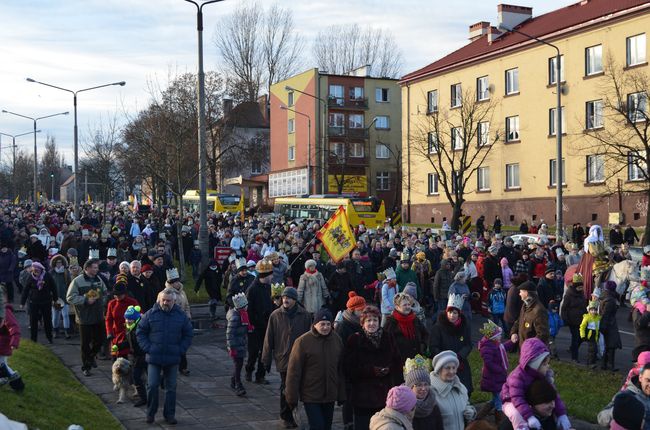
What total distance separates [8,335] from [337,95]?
191 ft

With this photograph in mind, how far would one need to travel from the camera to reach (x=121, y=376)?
1014cm

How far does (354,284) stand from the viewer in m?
16.5

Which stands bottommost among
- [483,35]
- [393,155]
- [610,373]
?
[610,373]

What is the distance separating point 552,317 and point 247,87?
6887cm

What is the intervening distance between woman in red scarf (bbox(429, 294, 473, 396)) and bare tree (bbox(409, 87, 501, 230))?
113 ft

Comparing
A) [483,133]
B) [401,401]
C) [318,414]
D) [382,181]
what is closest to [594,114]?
[483,133]

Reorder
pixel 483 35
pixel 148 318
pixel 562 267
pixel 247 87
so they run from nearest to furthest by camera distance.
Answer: pixel 148 318, pixel 562 267, pixel 483 35, pixel 247 87

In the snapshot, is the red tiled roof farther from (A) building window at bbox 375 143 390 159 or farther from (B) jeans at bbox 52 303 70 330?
(B) jeans at bbox 52 303 70 330

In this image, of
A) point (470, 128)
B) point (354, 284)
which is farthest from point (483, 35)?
point (354, 284)

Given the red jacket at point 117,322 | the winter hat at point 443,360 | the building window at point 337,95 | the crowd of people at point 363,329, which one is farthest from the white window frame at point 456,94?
the winter hat at point 443,360

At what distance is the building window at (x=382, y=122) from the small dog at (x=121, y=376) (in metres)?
58.9

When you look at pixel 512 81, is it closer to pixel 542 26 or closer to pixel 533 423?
pixel 542 26

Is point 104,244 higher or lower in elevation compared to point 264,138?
lower

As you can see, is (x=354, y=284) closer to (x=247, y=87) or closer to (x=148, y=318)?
(x=148, y=318)
